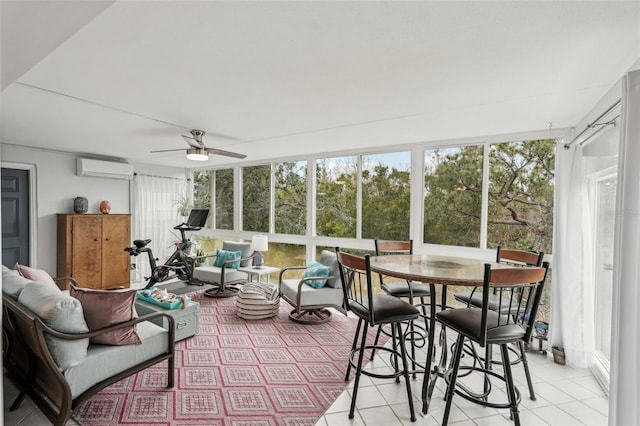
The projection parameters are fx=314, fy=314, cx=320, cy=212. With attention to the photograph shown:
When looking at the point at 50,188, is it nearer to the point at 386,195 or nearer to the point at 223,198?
the point at 223,198

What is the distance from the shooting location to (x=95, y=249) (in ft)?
17.3

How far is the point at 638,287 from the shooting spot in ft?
4.57

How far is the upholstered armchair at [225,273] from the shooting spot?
484 centimetres

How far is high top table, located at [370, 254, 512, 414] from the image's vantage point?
196 centimetres

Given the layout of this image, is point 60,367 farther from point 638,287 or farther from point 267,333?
point 638,287

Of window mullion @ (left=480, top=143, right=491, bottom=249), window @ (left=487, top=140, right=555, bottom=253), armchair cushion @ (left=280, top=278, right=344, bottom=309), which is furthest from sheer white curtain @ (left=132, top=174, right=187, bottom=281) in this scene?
window @ (left=487, top=140, right=555, bottom=253)

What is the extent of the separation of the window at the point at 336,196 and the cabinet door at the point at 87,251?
373 cm

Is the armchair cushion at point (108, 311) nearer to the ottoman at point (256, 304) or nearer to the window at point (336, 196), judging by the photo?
the ottoman at point (256, 304)

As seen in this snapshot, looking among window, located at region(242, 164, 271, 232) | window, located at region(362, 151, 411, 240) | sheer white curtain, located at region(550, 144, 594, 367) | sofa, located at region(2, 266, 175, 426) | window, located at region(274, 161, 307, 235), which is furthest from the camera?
window, located at region(242, 164, 271, 232)

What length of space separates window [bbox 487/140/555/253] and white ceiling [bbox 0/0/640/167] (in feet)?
1.24

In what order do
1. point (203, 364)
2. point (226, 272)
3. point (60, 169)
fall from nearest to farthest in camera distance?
point (203, 364) → point (226, 272) → point (60, 169)

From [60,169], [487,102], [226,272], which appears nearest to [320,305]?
[226,272]

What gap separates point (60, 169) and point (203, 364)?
14.7ft

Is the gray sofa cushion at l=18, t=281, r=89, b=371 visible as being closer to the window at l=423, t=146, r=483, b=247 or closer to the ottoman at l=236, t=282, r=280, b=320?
the ottoman at l=236, t=282, r=280, b=320
